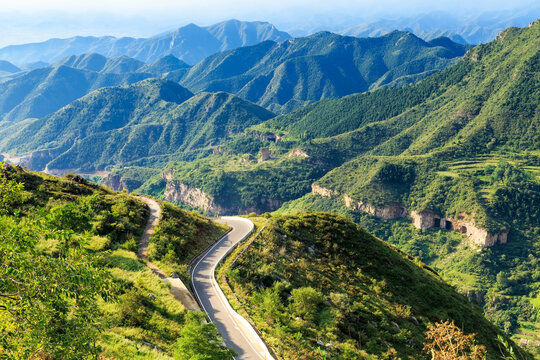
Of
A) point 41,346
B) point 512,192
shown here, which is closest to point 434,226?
point 512,192

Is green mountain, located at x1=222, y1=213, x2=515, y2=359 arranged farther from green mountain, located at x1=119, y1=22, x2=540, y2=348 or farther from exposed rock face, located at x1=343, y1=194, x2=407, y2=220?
exposed rock face, located at x1=343, y1=194, x2=407, y2=220

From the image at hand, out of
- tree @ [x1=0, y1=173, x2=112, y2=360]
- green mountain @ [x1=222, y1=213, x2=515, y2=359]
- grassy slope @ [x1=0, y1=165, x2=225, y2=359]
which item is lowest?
green mountain @ [x1=222, y1=213, x2=515, y2=359]

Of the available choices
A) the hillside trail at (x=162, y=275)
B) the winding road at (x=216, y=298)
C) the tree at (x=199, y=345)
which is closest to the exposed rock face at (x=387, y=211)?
the winding road at (x=216, y=298)

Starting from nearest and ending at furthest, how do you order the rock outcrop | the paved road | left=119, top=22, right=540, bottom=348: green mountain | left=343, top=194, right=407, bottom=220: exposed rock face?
the paved road, left=119, top=22, right=540, bottom=348: green mountain, the rock outcrop, left=343, top=194, right=407, bottom=220: exposed rock face

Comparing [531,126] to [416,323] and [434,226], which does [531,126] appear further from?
[416,323]

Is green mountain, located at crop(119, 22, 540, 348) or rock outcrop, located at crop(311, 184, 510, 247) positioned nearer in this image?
green mountain, located at crop(119, 22, 540, 348)

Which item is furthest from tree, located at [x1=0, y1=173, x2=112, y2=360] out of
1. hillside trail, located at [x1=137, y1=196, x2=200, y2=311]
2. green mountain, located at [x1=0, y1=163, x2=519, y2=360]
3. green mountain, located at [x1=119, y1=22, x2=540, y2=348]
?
green mountain, located at [x1=119, y1=22, x2=540, y2=348]
